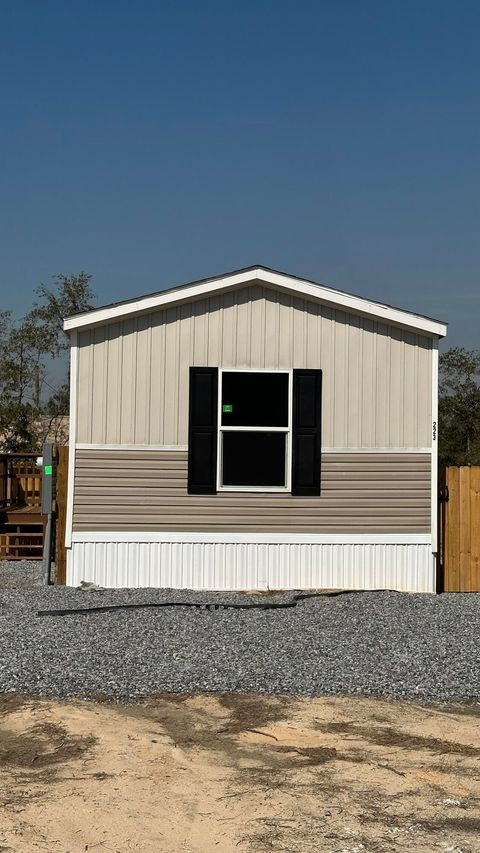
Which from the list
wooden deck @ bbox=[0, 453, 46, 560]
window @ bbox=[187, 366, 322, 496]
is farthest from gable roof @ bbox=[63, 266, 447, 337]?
wooden deck @ bbox=[0, 453, 46, 560]

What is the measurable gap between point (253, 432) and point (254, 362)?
2.63 feet

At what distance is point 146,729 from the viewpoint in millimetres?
5887

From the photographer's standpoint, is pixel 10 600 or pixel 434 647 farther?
pixel 10 600

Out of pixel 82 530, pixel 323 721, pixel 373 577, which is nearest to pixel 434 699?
pixel 323 721

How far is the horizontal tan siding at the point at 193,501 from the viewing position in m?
11.3

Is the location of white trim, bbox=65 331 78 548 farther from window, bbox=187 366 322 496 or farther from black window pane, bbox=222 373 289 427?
black window pane, bbox=222 373 289 427

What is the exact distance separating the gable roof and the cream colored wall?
0.15m

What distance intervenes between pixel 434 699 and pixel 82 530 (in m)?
5.55

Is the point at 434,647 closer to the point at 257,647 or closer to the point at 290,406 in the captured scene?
the point at 257,647

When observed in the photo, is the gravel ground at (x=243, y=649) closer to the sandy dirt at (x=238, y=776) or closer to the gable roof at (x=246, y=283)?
the sandy dirt at (x=238, y=776)

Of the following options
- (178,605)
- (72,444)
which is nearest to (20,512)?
(72,444)

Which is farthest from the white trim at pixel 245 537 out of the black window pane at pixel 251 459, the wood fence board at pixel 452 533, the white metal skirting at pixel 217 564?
the black window pane at pixel 251 459

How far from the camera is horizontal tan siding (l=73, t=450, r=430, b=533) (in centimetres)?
1134

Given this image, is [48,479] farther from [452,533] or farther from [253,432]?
[452,533]
